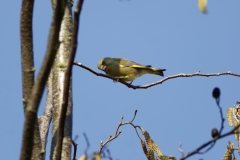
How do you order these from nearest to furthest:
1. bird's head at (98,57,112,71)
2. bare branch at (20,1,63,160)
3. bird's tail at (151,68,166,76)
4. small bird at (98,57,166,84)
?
bare branch at (20,1,63,160)
bird's tail at (151,68,166,76)
small bird at (98,57,166,84)
bird's head at (98,57,112,71)

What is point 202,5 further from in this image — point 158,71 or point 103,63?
point 103,63

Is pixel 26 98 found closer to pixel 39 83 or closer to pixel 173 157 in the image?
pixel 39 83

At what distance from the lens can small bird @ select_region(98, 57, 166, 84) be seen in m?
7.45

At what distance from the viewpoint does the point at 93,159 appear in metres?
2.20

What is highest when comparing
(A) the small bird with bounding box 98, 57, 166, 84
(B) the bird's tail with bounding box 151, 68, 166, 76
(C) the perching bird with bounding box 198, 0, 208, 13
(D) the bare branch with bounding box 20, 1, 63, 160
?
(A) the small bird with bounding box 98, 57, 166, 84

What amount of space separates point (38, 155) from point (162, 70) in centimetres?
513

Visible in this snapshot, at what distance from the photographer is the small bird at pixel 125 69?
293 inches

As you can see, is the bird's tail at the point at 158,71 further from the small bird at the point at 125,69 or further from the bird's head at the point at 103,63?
the bird's head at the point at 103,63

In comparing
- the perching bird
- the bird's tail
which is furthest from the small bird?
the perching bird

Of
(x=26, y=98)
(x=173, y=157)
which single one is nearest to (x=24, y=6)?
(x=26, y=98)

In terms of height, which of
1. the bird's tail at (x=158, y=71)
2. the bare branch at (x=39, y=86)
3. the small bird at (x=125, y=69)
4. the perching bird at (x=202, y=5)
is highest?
the small bird at (x=125, y=69)

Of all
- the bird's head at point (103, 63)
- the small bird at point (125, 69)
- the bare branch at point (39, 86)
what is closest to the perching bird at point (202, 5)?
the bare branch at point (39, 86)

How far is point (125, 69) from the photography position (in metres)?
7.52

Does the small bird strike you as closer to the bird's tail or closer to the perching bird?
the bird's tail
